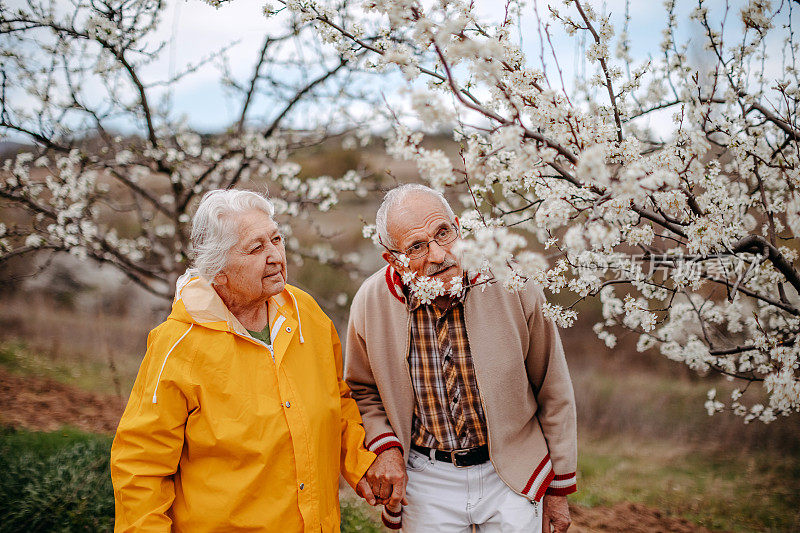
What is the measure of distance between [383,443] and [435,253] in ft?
2.79

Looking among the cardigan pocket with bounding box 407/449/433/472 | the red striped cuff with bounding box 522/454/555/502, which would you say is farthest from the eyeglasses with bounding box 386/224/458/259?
the red striped cuff with bounding box 522/454/555/502

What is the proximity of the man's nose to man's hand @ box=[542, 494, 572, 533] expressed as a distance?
114 cm

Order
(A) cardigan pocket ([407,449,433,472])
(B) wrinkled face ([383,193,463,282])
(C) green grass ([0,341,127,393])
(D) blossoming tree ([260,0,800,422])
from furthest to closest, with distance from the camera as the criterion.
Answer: (C) green grass ([0,341,127,393])
(A) cardigan pocket ([407,449,433,472])
(B) wrinkled face ([383,193,463,282])
(D) blossoming tree ([260,0,800,422])

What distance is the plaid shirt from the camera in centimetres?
215

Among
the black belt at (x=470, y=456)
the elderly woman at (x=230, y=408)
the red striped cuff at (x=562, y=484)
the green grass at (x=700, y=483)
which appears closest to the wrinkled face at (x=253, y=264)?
the elderly woman at (x=230, y=408)

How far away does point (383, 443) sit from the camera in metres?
2.19

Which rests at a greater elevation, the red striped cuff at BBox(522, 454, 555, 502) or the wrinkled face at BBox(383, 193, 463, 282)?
the wrinkled face at BBox(383, 193, 463, 282)

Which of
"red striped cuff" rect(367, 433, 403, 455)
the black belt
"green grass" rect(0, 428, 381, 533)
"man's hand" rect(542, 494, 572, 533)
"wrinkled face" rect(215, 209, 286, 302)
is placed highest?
"wrinkled face" rect(215, 209, 286, 302)

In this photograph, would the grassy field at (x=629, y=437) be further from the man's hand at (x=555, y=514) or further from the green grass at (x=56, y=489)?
the man's hand at (x=555, y=514)

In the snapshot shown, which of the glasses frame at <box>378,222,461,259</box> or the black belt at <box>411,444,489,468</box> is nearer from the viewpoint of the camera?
the glasses frame at <box>378,222,461,259</box>

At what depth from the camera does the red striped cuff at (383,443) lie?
2184 mm

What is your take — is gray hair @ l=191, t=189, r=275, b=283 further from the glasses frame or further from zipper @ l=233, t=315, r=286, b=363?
the glasses frame

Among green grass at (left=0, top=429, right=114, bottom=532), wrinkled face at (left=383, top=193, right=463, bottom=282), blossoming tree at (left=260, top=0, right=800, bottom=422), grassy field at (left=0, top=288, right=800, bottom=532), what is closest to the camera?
blossoming tree at (left=260, top=0, right=800, bottom=422)

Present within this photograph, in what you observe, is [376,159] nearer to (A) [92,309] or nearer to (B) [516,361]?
(A) [92,309]
